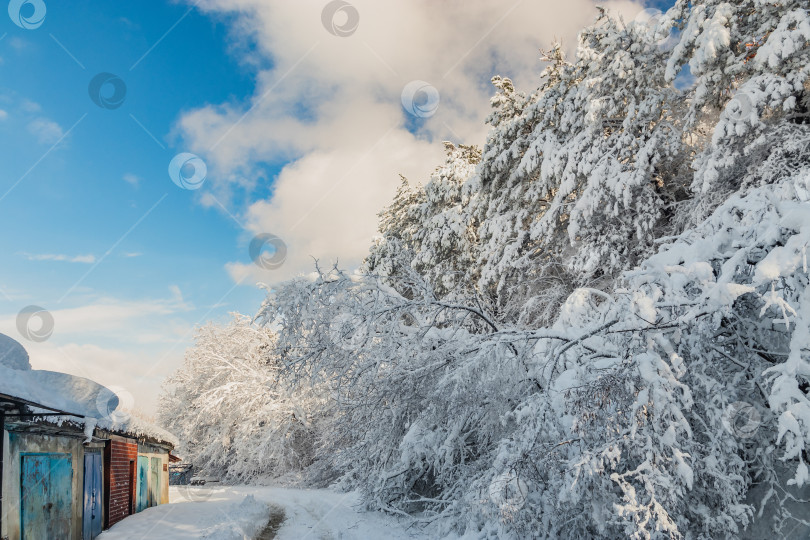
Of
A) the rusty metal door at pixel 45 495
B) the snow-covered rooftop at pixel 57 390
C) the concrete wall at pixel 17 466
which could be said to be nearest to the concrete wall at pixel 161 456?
the snow-covered rooftop at pixel 57 390

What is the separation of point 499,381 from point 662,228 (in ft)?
30.9

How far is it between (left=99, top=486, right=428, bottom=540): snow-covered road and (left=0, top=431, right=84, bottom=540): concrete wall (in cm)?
168

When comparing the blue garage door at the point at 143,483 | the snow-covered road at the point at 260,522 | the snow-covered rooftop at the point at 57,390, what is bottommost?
the snow-covered road at the point at 260,522

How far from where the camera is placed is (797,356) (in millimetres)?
4020

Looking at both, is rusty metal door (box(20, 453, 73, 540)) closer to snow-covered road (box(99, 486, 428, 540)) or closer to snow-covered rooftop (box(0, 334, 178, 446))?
snow-covered rooftop (box(0, 334, 178, 446))

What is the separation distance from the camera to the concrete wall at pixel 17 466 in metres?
6.63

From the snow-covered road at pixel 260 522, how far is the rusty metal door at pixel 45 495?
1878 millimetres

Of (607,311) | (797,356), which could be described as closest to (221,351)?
(607,311)

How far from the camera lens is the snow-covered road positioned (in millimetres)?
9992

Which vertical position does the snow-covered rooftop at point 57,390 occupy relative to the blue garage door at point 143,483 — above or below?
above

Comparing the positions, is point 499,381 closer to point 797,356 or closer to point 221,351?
point 797,356

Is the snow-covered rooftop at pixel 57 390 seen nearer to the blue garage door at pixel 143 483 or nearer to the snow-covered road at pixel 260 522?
the snow-covered road at pixel 260 522

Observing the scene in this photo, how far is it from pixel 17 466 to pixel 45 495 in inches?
49.7

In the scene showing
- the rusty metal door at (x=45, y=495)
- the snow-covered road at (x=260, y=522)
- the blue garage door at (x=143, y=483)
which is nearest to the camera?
the rusty metal door at (x=45, y=495)
